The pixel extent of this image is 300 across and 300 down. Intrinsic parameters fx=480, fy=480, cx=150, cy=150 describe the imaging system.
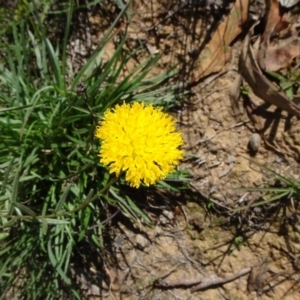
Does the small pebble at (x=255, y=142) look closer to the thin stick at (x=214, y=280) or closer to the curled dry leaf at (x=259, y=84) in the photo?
the curled dry leaf at (x=259, y=84)

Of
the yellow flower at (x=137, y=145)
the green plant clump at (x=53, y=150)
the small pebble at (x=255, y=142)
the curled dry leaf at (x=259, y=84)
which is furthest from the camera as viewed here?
the small pebble at (x=255, y=142)

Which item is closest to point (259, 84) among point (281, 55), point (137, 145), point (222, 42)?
point (281, 55)

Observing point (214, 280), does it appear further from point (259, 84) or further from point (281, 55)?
point (281, 55)

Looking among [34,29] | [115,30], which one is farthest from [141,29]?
[34,29]

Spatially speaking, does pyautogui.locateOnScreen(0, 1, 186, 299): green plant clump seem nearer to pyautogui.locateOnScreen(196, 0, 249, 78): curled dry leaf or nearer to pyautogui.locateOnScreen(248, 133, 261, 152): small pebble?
pyautogui.locateOnScreen(196, 0, 249, 78): curled dry leaf

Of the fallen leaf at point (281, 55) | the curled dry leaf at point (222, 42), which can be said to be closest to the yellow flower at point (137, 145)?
the curled dry leaf at point (222, 42)

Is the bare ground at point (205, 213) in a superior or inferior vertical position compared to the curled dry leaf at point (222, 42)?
inferior
